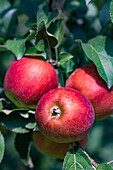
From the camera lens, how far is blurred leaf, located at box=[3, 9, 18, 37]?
145cm

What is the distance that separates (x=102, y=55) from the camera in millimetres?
1039

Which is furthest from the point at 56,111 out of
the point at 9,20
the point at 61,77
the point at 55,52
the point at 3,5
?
the point at 3,5

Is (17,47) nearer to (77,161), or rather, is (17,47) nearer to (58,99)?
(58,99)

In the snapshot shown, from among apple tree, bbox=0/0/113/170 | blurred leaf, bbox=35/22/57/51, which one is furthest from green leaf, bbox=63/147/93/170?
blurred leaf, bbox=35/22/57/51

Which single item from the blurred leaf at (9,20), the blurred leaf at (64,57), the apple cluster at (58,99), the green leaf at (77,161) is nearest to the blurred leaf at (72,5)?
the blurred leaf at (9,20)

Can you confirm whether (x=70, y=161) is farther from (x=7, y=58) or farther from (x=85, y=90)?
(x=7, y=58)

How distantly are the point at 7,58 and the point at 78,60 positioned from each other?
45.0 inches

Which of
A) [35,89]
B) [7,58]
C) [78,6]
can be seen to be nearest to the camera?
[35,89]

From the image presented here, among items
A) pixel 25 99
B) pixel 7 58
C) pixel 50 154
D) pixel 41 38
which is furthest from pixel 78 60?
pixel 7 58

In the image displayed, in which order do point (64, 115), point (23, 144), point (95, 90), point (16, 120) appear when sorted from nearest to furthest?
point (64, 115) → point (95, 90) → point (16, 120) → point (23, 144)

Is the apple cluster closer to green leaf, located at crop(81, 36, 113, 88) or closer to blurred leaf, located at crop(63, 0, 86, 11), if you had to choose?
green leaf, located at crop(81, 36, 113, 88)

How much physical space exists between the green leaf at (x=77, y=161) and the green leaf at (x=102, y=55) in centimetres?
30

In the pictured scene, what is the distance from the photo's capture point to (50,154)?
1195 millimetres

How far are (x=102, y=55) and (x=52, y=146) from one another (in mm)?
485
